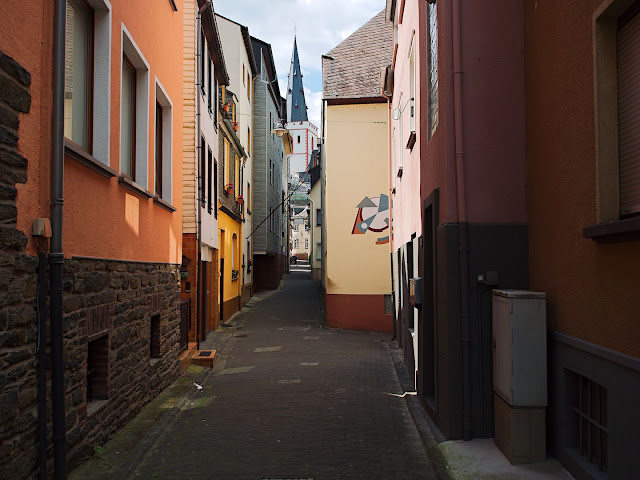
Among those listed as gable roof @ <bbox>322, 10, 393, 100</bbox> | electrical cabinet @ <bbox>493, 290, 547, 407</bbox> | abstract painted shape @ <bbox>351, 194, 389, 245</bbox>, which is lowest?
electrical cabinet @ <bbox>493, 290, 547, 407</bbox>

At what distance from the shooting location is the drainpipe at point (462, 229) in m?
6.48

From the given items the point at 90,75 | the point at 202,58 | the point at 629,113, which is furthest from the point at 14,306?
the point at 202,58

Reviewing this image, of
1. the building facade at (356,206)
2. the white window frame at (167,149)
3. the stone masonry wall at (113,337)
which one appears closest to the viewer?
the stone masonry wall at (113,337)

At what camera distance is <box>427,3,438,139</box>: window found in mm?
7859

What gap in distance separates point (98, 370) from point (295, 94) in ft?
269

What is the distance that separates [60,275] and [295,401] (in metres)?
5.13

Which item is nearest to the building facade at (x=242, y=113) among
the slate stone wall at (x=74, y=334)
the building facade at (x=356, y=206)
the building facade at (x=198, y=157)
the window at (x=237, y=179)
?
the window at (x=237, y=179)

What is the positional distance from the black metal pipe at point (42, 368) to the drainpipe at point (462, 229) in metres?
3.81

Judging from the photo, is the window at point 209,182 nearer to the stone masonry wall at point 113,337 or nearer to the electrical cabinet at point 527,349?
the stone masonry wall at point 113,337

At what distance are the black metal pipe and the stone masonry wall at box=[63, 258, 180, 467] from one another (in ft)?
1.99

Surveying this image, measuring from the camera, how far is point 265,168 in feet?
106

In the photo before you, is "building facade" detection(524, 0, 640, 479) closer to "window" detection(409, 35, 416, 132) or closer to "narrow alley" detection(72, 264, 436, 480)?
"narrow alley" detection(72, 264, 436, 480)

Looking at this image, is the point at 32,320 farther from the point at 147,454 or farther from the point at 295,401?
the point at 295,401

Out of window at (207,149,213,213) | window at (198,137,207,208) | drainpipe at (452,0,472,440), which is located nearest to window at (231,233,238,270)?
window at (207,149,213,213)
